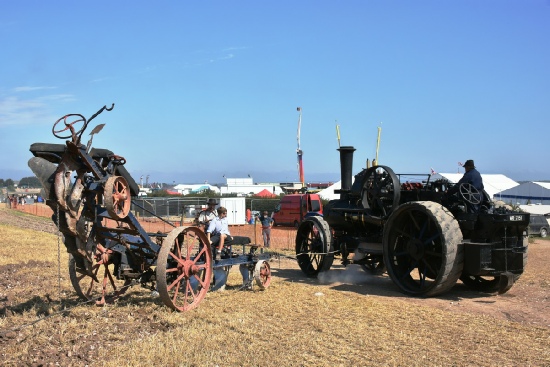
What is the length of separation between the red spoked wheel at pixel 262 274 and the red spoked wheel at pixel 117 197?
10.3 ft

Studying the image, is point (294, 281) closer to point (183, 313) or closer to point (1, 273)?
point (183, 313)

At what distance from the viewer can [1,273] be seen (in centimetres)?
1154

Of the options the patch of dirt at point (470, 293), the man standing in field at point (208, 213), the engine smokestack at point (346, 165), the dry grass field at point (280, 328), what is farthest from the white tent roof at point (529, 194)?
the man standing in field at point (208, 213)

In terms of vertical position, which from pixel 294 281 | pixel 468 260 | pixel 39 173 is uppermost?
pixel 39 173

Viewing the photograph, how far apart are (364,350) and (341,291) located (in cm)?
400

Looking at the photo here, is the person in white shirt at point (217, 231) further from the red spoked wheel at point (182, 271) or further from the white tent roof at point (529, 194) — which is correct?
the white tent roof at point (529, 194)

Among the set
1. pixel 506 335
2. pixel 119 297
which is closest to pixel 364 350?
pixel 506 335

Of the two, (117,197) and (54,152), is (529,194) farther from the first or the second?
(54,152)

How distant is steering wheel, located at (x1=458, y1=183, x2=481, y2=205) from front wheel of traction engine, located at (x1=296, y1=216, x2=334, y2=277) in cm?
306

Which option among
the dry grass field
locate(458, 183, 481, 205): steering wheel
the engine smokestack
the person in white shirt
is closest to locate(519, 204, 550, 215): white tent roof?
A: the engine smokestack

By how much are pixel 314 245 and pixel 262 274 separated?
2527 millimetres

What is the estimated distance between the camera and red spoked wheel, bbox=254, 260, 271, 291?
9.66 m

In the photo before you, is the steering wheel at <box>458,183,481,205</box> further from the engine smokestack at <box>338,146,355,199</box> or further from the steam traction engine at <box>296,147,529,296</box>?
the engine smokestack at <box>338,146,355,199</box>

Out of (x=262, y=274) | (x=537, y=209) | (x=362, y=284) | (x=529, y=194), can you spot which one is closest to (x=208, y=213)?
(x=262, y=274)
